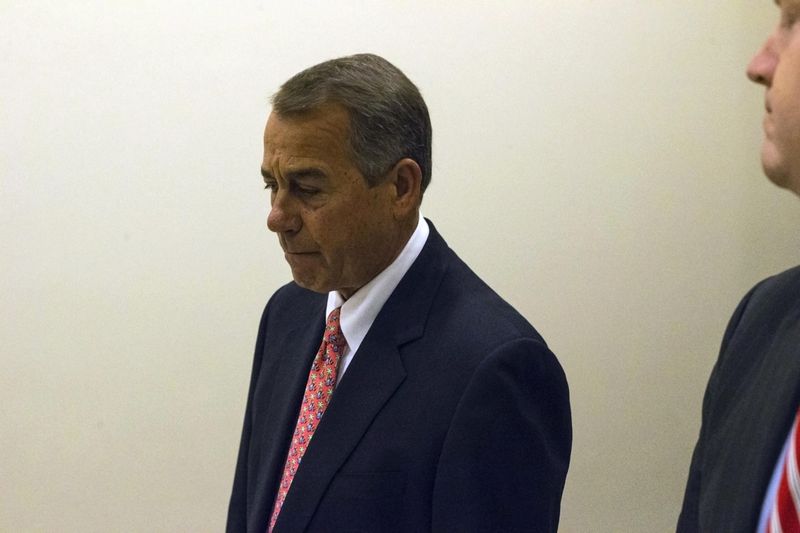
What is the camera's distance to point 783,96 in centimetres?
79

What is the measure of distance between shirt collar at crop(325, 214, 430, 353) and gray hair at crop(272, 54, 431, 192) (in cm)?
13

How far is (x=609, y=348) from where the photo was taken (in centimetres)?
301

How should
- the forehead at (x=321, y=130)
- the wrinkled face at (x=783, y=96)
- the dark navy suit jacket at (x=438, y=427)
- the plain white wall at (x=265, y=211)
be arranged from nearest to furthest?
1. the wrinkled face at (x=783, y=96)
2. the dark navy suit jacket at (x=438, y=427)
3. the forehead at (x=321, y=130)
4. the plain white wall at (x=265, y=211)

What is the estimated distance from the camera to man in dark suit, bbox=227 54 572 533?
1390mm

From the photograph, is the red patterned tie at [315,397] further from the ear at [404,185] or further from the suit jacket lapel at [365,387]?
the ear at [404,185]

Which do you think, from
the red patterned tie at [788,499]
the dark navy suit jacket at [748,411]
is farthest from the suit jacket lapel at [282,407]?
the red patterned tie at [788,499]

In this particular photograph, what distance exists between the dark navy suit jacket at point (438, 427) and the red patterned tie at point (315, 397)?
0.13 feet

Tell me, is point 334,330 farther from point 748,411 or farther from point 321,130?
point 748,411

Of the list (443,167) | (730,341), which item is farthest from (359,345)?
(443,167)

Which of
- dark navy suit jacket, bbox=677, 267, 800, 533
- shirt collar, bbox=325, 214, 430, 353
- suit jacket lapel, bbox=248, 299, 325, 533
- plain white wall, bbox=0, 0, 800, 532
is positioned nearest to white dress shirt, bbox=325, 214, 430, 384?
shirt collar, bbox=325, 214, 430, 353

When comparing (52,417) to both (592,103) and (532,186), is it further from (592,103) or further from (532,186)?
(592,103)

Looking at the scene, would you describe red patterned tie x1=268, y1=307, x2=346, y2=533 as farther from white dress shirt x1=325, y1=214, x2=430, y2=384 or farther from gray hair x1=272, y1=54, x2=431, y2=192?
gray hair x1=272, y1=54, x2=431, y2=192

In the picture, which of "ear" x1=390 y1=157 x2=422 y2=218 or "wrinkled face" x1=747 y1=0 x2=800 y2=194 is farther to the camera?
"ear" x1=390 y1=157 x2=422 y2=218

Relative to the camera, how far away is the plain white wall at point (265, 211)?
283 centimetres
